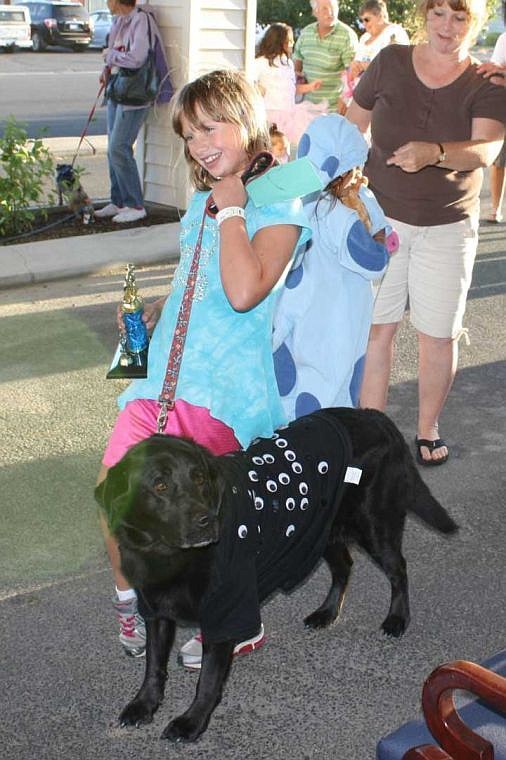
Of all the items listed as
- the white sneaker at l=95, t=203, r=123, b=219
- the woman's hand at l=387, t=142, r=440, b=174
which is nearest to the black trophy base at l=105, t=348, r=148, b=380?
the woman's hand at l=387, t=142, r=440, b=174

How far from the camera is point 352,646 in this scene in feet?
12.6

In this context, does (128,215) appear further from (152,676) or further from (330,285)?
(152,676)

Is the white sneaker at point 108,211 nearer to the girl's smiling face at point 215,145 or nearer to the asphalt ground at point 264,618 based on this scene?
the asphalt ground at point 264,618

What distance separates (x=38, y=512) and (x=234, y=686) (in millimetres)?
1545

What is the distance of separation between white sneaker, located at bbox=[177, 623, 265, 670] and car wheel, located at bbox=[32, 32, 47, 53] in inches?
1165

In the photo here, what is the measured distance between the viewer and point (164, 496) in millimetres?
2830

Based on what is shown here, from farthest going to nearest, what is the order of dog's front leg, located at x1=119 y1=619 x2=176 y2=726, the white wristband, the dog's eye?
1. dog's front leg, located at x1=119 y1=619 x2=176 y2=726
2. the white wristband
3. the dog's eye

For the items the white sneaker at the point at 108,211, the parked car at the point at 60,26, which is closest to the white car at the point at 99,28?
the parked car at the point at 60,26

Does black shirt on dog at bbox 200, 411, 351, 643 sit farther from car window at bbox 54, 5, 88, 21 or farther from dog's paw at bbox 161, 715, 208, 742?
car window at bbox 54, 5, 88, 21

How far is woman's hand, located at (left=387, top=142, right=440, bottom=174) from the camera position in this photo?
4.32 meters

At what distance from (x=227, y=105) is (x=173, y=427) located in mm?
989

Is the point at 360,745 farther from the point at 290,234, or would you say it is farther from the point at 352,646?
the point at 290,234

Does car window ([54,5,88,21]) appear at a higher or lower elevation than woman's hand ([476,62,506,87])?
lower

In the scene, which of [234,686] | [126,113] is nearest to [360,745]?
[234,686]
